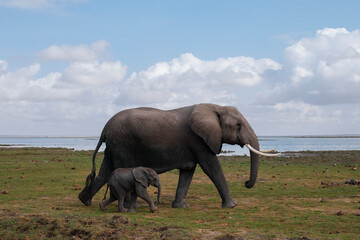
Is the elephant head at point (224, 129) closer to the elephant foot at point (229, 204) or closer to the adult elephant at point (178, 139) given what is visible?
the adult elephant at point (178, 139)

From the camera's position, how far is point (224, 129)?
12.2m

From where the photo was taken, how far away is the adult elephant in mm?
11969

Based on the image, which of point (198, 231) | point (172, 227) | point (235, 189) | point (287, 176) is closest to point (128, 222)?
point (172, 227)

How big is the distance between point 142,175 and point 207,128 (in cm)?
231

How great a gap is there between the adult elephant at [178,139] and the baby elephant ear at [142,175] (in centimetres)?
84

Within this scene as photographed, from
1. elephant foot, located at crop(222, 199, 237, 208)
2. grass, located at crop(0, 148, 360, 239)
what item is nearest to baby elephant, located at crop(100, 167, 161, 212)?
grass, located at crop(0, 148, 360, 239)

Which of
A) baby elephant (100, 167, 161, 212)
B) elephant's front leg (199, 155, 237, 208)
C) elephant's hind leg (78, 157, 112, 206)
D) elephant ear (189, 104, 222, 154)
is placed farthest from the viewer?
elephant's hind leg (78, 157, 112, 206)

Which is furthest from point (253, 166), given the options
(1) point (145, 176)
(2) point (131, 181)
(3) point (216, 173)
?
(2) point (131, 181)

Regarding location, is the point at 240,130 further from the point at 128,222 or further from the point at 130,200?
the point at 128,222

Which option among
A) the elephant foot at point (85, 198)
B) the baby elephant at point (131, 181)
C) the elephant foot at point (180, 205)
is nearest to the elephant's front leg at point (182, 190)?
the elephant foot at point (180, 205)

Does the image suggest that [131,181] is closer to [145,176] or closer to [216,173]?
[145,176]

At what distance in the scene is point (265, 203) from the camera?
43.2 feet

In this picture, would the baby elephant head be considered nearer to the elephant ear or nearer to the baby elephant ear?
the baby elephant ear

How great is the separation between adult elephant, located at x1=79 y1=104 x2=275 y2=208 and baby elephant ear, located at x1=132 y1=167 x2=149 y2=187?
84cm
